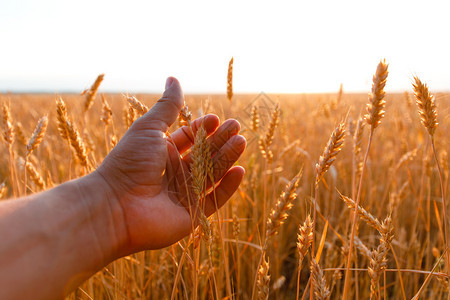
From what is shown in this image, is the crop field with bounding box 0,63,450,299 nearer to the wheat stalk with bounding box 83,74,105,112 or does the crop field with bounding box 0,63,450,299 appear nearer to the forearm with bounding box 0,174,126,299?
the wheat stalk with bounding box 83,74,105,112

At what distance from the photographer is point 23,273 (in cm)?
91

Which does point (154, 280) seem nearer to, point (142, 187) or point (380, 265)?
point (142, 187)

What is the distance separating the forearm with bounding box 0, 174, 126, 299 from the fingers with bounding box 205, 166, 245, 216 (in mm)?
444

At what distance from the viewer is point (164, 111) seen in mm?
1258

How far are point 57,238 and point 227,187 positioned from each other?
0.78 meters

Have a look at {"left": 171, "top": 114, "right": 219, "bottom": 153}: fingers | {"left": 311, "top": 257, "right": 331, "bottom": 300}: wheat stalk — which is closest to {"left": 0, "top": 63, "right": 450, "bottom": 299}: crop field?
{"left": 311, "top": 257, "right": 331, "bottom": 300}: wheat stalk

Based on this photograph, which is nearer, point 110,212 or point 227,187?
point 110,212

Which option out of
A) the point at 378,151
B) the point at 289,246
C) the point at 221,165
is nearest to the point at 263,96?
the point at 221,165

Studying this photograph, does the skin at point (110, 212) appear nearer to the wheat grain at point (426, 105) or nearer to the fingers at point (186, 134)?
the fingers at point (186, 134)

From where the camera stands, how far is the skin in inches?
36.9

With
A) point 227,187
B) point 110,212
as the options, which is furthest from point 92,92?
point 227,187

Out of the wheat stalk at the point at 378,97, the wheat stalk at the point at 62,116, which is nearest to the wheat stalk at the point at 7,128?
the wheat stalk at the point at 62,116

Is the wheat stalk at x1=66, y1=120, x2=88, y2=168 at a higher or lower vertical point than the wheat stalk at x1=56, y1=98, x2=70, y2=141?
lower

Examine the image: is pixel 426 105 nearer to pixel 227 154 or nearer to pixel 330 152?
pixel 330 152
